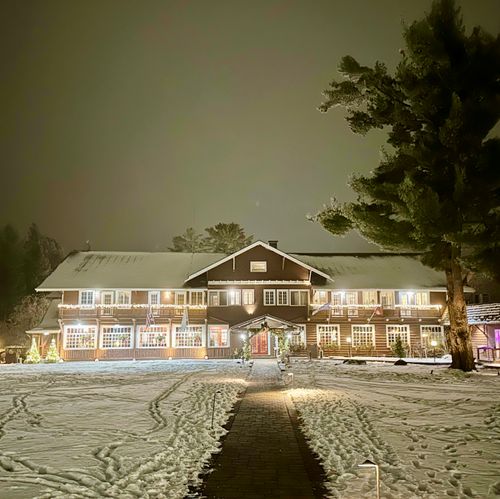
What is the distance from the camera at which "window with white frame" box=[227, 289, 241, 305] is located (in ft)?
136

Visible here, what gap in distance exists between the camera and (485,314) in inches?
1281

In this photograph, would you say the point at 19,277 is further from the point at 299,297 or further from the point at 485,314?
the point at 485,314

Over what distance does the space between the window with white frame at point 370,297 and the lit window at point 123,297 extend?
19.9 metres

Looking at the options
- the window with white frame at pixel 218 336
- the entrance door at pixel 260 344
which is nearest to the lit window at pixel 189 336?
the window with white frame at pixel 218 336

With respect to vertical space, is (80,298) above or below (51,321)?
above

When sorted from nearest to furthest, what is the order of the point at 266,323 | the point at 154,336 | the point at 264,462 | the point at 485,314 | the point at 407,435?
1. the point at 264,462
2. the point at 407,435
3. the point at 485,314
4. the point at 266,323
5. the point at 154,336

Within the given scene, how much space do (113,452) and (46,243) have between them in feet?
240

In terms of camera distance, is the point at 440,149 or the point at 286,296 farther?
the point at 286,296

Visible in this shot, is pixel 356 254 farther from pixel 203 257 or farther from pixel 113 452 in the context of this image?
pixel 113 452

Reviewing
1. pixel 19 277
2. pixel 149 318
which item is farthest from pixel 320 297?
pixel 19 277

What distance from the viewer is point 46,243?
75.9m

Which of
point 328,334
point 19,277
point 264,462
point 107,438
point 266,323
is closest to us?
point 264,462

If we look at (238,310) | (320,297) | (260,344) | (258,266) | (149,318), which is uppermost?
(258,266)

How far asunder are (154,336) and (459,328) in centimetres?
2575
